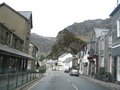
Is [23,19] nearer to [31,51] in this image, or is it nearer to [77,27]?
[31,51]

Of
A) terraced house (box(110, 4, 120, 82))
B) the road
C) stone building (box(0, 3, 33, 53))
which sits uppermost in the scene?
stone building (box(0, 3, 33, 53))

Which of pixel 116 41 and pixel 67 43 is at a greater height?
pixel 67 43

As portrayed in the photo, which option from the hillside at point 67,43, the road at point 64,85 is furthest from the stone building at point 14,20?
the hillside at point 67,43

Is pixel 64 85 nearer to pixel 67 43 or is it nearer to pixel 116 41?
pixel 116 41

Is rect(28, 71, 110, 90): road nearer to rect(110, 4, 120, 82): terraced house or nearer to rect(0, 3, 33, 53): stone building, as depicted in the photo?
rect(110, 4, 120, 82): terraced house

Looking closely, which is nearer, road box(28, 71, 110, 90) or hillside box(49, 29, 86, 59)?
road box(28, 71, 110, 90)

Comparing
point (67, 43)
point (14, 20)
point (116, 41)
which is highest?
point (67, 43)

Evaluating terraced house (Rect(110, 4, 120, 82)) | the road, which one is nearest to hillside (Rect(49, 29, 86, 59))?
the road

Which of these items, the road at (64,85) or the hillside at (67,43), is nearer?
the road at (64,85)

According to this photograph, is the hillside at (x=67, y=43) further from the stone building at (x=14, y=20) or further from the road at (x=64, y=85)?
the road at (x=64, y=85)

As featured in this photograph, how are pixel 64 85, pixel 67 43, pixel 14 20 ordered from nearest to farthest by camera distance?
pixel 64 85
pixel 14 20
pixel 67 43

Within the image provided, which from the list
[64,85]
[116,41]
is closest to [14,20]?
[116,41]

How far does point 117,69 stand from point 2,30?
1405 cm

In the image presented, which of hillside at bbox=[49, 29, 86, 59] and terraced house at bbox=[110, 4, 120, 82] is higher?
hillside at bbox=[49, 29, 86, 59]
